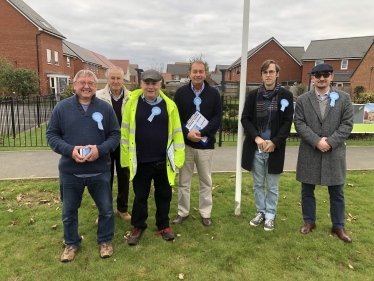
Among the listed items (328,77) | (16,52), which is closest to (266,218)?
(328,77)

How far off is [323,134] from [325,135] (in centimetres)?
2

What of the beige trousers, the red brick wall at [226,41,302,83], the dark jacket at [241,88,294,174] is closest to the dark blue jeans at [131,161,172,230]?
the beige trousers

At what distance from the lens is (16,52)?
1115 inches

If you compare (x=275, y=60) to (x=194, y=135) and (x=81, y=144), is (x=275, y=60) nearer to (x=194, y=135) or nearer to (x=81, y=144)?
(x=194, y=135)

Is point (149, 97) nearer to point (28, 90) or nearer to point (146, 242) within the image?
point (146, 242)

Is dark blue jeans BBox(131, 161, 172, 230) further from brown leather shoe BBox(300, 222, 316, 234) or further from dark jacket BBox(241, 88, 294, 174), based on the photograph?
brown leather shoe BBox(300, 222, 316, 234)

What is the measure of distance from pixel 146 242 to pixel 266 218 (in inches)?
63.4

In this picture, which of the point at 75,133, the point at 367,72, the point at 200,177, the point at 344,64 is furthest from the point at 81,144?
A: the point at 344,64

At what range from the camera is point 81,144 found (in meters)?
2.91

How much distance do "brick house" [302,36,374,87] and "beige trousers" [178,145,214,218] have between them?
4149cm

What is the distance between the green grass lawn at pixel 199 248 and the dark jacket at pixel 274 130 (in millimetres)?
905

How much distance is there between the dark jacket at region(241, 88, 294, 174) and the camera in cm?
355

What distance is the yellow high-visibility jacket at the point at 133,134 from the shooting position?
3219 millimetres

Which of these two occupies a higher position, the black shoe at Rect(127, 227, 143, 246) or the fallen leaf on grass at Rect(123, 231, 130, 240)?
the black shoe at Rect(127, 227, 143, 246)
